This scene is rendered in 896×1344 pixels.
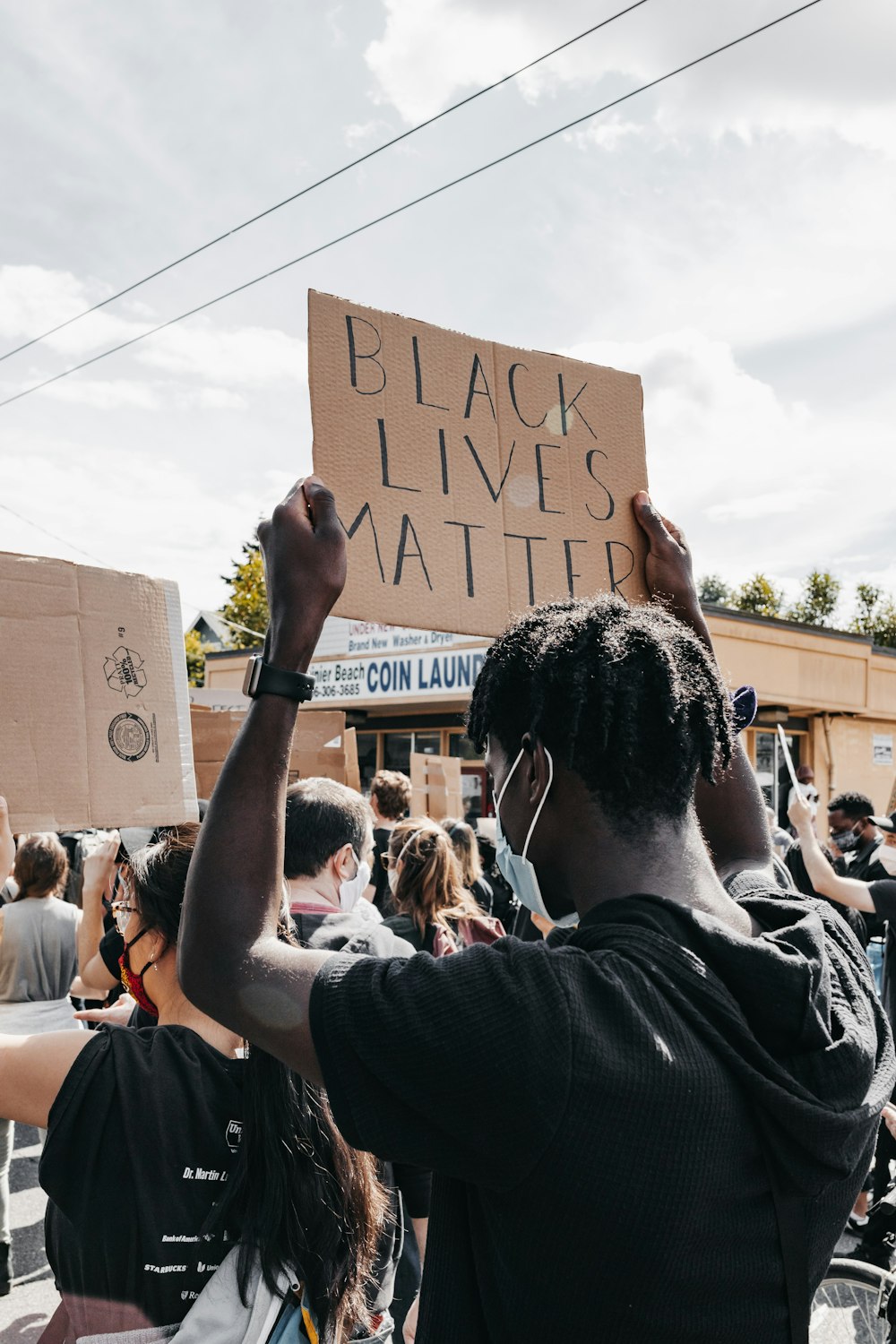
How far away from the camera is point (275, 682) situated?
125 cm

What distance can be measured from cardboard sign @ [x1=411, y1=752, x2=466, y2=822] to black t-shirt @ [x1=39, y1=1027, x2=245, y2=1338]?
223 inches

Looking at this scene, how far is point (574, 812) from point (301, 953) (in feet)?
1.21

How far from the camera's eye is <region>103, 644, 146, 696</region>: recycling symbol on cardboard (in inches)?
81.4

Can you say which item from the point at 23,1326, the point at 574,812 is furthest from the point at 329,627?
the point at 574,812

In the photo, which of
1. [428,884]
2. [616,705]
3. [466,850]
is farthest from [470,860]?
[616,705]

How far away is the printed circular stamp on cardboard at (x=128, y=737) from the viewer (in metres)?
2.05

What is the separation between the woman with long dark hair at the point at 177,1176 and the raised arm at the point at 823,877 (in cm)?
334

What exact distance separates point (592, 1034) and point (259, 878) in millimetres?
408

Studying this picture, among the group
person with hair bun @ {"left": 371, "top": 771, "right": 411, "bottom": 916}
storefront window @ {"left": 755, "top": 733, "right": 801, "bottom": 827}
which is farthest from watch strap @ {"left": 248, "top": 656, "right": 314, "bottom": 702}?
storefront window @ {"left": 755, "top": 733, "right": 801, "bottom": 827}

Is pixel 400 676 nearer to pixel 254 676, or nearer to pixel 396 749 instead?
pixel 396 749

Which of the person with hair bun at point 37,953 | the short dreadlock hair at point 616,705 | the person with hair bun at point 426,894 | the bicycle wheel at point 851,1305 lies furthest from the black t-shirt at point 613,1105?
the person with hair bun at point 37,953

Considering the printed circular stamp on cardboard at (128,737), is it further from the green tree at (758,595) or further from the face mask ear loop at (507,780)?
the green tree at (758,595)

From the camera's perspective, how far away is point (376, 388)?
75.3 inches

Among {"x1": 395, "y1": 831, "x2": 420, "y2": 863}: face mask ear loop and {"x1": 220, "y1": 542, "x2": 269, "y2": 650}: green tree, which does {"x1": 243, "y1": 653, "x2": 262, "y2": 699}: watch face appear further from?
{"x1": 220, "y1": 542, "x2": 269, "y2": 650}: green tree
